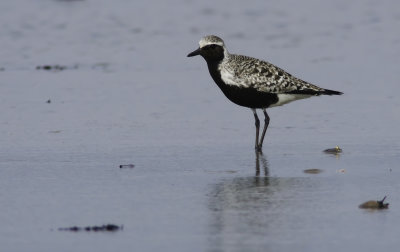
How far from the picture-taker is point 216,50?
34.7 ft

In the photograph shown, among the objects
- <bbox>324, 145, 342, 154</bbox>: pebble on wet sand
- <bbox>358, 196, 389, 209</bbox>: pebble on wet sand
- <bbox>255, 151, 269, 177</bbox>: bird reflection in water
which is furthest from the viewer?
<bbox>324, 145, 342, 154</bbox>: pebble on wet sand

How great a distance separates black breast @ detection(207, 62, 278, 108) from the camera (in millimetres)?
10422

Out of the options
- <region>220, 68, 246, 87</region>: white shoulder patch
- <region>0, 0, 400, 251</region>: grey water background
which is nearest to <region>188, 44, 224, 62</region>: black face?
<region>220, 68, 246, 87</region>: white shoulder patch

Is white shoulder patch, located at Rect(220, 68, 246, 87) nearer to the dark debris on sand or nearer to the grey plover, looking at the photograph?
the grey plover

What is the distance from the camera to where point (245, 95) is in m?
10.4

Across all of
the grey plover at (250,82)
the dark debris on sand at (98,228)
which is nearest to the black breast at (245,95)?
the grey plover at (250,82)

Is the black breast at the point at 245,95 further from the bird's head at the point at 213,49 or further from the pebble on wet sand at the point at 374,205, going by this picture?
the pebble on wet sand at the point at 374,205

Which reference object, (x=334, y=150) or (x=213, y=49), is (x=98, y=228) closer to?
(x=334, y=150)

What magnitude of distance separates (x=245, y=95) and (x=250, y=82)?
0.54 ft

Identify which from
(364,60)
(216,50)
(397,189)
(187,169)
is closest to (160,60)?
(364,60)

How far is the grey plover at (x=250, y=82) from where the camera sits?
1043cm

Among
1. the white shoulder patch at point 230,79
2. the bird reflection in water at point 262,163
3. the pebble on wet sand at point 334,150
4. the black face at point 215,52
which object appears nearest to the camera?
the bird reflection in water at point 262,163

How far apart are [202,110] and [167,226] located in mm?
5083

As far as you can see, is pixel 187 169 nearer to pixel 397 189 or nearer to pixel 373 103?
pixel 397 189
